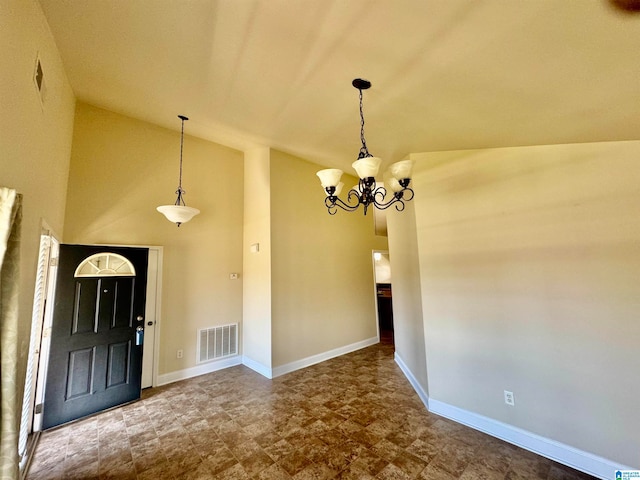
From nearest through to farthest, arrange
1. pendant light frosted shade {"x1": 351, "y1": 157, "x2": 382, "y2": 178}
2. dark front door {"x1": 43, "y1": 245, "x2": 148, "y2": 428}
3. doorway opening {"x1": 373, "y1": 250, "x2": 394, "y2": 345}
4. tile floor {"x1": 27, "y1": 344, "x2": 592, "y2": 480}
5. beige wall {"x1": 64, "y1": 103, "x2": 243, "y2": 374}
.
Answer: pendant light frosted shade {"x1": 351, "y1": 157, "x2": 382, "y2": 178}, tile floor {"x1": 27, "y1": 344, "x2": 592, "y2": 480}, dark front door {"x1": 43, "y1": 245, "x2": 148, "y2": 428}, beige wall {"x1": 64, "y1": 103, "x2": 243, "y2": 374}, doorway opening {"x1": 373, "y1": 250, "x2": 394, "y2": 345}

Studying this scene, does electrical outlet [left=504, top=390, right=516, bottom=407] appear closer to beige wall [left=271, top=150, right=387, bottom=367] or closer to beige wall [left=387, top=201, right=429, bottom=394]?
beige wall [left=387, top=201, right=429, bottom=394]

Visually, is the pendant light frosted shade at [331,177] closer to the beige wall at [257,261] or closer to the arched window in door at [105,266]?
the beige wall at [257,261]

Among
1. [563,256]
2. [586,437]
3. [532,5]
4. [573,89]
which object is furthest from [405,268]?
[532,5]

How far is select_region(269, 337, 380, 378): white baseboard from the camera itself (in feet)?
13.4

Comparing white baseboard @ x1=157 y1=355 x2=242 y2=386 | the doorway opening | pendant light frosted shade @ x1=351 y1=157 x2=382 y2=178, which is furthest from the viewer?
the doorway opening

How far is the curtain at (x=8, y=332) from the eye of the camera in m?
1.15

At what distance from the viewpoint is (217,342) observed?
14.3ft

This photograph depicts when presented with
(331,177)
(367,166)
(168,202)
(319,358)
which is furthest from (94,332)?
(367,166)

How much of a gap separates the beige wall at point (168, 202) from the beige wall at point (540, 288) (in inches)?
132

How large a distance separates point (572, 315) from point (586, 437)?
954 millimetres

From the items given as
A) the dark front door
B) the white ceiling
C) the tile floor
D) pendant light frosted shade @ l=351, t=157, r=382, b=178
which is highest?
the white ceiling

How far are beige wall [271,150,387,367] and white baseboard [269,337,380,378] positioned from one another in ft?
0.23

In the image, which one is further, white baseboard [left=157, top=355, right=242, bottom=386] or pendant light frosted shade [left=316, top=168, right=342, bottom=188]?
white baseboard [left=157, top=355, right=242, bottom=386]

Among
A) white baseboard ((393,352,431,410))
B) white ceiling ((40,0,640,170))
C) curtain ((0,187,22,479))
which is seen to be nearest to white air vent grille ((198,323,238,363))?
white baseboard ((393,352,431,410))
